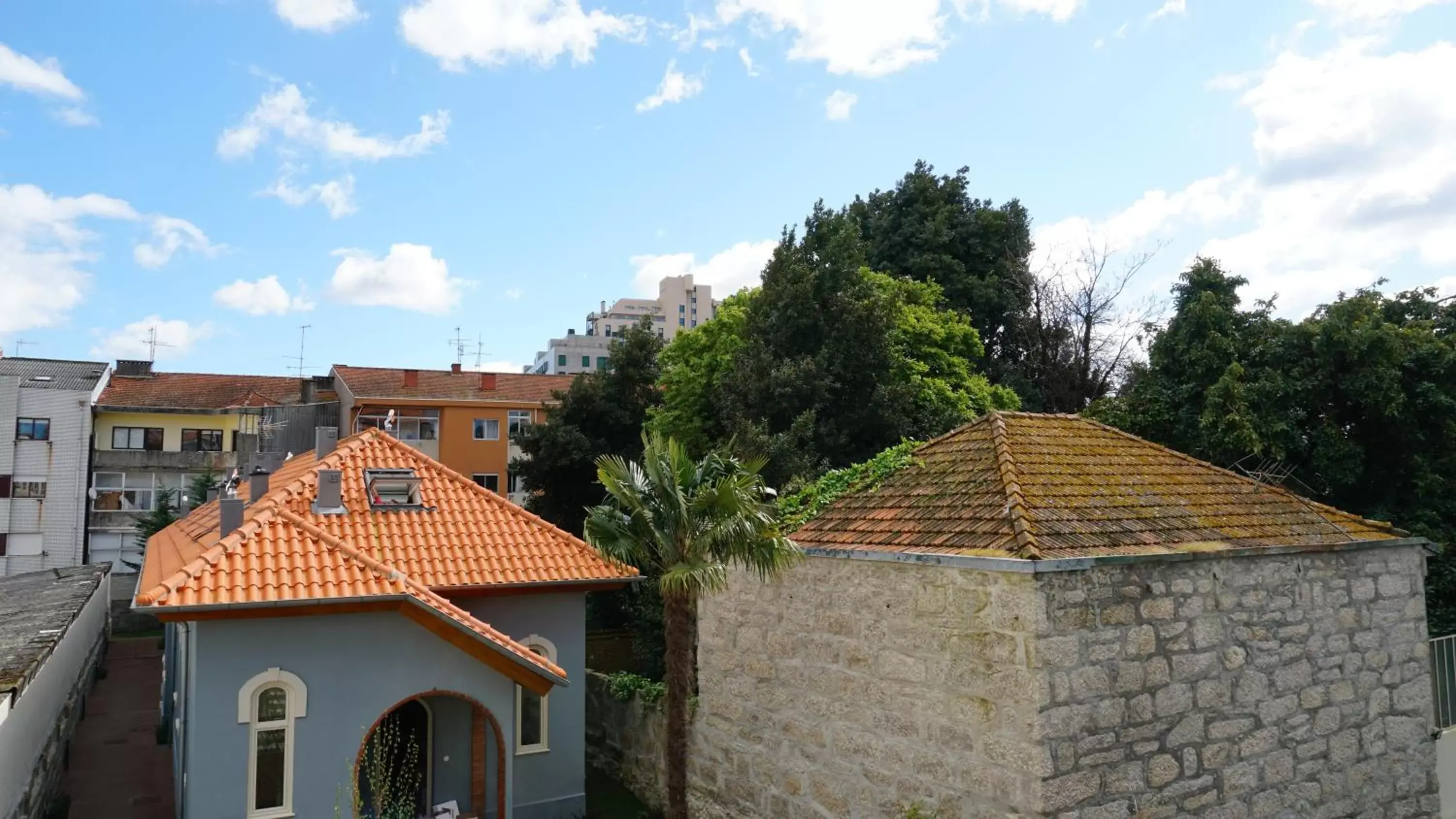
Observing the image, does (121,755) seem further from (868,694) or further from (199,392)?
(199,392)

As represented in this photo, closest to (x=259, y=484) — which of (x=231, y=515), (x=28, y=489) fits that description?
(x=231, y=515)

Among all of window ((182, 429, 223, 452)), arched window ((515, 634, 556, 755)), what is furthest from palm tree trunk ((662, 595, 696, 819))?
window ((182, 429, 223, 452))

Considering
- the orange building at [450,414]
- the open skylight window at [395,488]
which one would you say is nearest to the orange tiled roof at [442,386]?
the orange building at [450,414]

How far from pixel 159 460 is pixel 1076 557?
3805 centimetres

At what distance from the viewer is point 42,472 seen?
3422 cm

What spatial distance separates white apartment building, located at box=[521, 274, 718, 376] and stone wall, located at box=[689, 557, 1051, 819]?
6356 cm

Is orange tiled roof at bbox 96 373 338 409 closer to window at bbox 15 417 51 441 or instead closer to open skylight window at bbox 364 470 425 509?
window at bbox 15 417 51 441

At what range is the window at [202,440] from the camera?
3728cm

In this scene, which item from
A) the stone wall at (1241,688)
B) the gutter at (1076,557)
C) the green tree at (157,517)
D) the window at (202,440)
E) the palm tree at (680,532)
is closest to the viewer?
the gutter at (1076,557)

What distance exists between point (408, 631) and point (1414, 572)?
11.0 m

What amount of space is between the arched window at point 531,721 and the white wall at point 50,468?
2983 cm

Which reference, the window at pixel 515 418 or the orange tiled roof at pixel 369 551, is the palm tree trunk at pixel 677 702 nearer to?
the orange tiled roof at pixel 369 551

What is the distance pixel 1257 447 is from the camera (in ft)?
47.9

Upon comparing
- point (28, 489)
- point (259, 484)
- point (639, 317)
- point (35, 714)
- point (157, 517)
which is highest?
point (639, 317)
